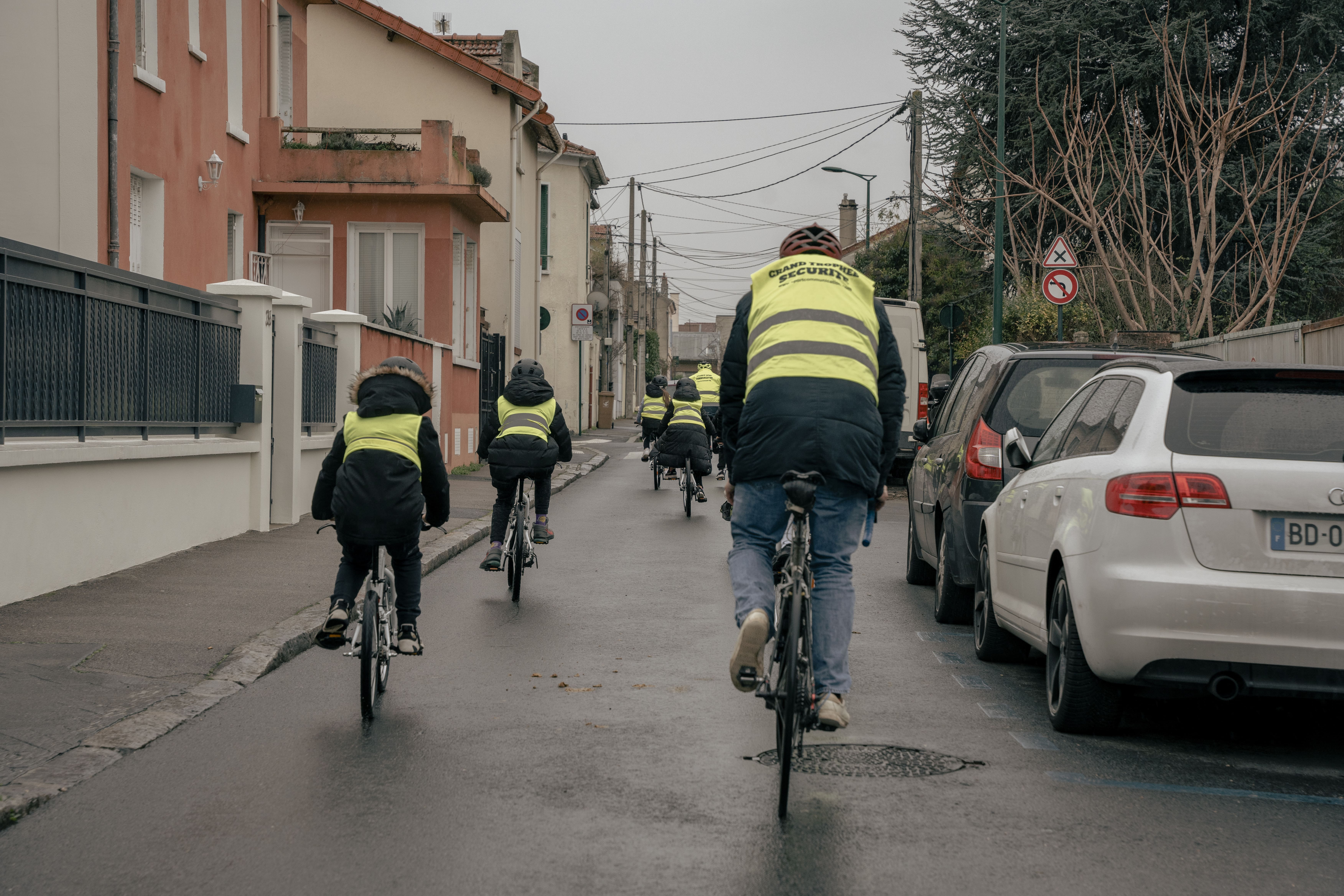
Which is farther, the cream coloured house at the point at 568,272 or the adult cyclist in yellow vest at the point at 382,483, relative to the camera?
the cream coloured house at the point at 568,272

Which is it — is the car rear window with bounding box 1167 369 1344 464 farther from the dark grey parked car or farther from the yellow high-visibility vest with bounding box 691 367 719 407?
the yellow high-visibility vest with bounding box 691 367 719 407

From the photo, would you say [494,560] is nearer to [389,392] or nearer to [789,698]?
[389,392]

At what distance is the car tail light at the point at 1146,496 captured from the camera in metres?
5.45

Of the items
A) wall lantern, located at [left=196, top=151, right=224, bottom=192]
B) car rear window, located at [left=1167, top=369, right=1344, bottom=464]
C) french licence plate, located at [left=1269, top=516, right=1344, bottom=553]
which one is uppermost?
wall lantern, located at [left=196, top=151, right=224, bottom=192]

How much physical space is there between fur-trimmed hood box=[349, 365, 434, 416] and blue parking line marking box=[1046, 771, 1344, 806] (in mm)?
3104

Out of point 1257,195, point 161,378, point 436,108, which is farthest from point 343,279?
point 1257,195

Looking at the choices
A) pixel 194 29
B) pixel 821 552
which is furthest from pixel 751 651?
pixel 194 29

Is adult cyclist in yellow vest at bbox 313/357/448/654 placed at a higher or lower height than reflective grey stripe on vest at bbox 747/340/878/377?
lower

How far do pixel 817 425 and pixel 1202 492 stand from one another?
1.52 metres

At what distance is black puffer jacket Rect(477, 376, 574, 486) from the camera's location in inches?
395

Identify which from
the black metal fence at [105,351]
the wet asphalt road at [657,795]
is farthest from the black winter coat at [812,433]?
the black metal fence at [105,351]

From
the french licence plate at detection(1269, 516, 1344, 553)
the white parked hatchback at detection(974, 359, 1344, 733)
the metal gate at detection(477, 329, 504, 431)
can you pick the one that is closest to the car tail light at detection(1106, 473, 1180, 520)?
the white parked hatchback at detection(974, 359, 1344, 733)

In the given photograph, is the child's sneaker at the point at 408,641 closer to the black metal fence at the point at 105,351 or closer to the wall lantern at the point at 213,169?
the black metal fence at the point at 105,351

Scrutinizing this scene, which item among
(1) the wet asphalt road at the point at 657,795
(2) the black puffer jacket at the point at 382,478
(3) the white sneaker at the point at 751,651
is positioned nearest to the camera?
(1) the wet asphalt road at the point at 657,795
